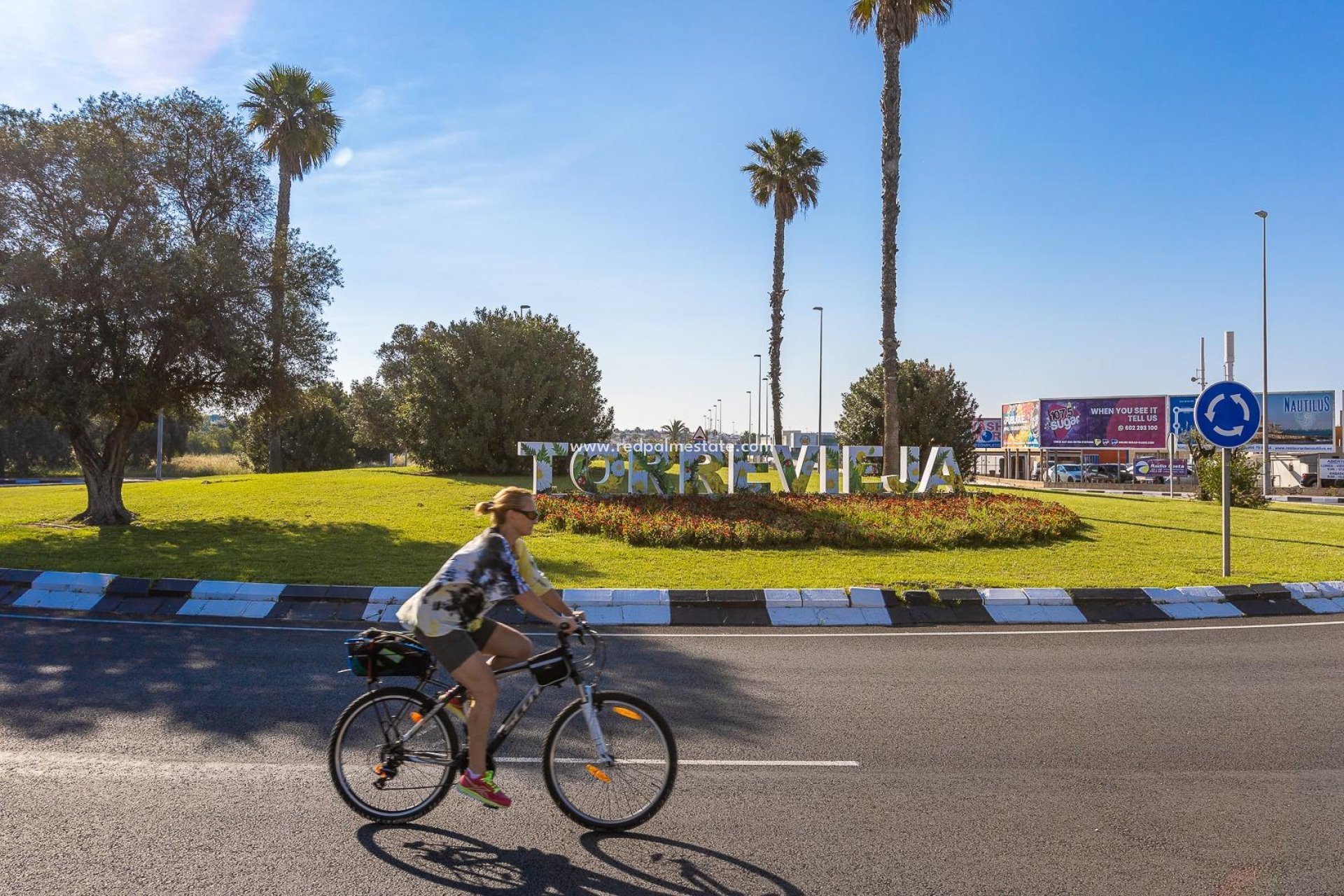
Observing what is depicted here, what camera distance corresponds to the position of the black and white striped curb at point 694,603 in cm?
1005

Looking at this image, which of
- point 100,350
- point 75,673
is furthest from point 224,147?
point 75,673

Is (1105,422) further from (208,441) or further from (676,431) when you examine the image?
(208,441)

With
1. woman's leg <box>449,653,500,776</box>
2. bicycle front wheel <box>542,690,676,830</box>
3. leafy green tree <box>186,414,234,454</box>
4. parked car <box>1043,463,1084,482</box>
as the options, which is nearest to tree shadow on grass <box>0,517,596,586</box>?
woman's leg <box>449,653,500,776</box>

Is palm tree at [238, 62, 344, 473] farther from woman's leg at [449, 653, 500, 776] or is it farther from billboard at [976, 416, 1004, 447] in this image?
billboard at [976, 416, 1004, 447]

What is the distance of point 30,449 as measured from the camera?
2172 inches

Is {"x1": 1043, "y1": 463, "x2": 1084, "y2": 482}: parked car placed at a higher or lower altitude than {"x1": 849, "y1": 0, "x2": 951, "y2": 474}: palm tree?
lower

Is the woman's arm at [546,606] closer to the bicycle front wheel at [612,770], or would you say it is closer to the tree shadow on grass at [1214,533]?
the bicycle front wheel at [612,770]

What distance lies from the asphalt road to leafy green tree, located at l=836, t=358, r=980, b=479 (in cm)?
3007

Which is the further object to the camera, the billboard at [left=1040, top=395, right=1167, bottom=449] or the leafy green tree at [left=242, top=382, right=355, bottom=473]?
the billboard at [left=1040, top=395, right=1167, bottom=449]

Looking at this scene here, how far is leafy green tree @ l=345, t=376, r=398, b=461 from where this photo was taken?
53062 millimetres

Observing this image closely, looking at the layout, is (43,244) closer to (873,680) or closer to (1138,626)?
(873,680)

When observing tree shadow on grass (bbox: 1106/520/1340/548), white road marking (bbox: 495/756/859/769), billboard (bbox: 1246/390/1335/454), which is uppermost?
billboard (bbox: 1246/390/1335/454)

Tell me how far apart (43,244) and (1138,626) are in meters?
19.2

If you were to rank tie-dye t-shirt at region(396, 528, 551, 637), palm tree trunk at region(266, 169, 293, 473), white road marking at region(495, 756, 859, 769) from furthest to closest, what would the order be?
1. palm tree trunk at region(266, 169, 293, 473)
2. white road marking at region(495, 756, 859, 769)
3. tie-dye t-shirt at region(396, 528, 551, 637)
